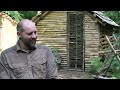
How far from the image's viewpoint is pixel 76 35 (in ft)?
58.1

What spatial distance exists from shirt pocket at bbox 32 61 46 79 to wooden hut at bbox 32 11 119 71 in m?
15.2

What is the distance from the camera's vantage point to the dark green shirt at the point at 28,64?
224 cm

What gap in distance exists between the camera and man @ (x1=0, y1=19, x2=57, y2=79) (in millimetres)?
2258

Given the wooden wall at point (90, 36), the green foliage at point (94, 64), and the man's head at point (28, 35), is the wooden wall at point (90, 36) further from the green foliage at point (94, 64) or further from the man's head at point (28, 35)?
the man's head at point (28, 35)

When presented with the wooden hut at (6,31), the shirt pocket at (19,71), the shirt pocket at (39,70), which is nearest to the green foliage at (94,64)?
the wooden hut at (6,31)

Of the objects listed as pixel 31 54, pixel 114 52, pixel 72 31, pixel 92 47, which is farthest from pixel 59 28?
pixel 31 54

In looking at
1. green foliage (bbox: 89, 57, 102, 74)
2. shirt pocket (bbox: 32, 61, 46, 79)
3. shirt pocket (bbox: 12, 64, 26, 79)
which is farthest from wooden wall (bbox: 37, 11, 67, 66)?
shirt pocket (bbox: 12, 64, 26, 79)
